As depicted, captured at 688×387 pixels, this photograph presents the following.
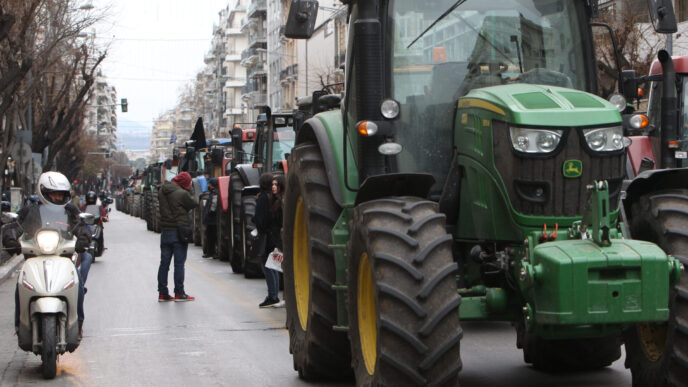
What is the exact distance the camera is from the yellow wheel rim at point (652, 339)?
21.1 feet

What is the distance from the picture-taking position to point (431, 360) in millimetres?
5883

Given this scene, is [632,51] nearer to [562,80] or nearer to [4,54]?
[4,54]

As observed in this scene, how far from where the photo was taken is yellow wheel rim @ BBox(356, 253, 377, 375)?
6.62 meters

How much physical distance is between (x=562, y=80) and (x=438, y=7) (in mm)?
982

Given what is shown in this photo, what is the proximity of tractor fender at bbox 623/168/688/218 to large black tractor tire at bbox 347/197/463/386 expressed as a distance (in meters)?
1.36

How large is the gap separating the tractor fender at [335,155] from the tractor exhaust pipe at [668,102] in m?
8.69

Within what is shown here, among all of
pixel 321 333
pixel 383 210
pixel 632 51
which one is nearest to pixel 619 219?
pixel 383 210

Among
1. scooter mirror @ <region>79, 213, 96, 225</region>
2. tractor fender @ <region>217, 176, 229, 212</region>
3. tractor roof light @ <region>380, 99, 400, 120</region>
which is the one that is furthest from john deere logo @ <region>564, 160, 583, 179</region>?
tractor fender @ <region>217, 176, 229, 212</region>

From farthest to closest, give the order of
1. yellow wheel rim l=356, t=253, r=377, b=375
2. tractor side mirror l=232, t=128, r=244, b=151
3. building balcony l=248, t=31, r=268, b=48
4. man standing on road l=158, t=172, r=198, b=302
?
building balcony l=248, t=31, r=268, b=48
tractor side mirror l=232, t=128, r=244, b=151
man standing on road l=158, t=172, r=198, b=302
yellow wheel rim l=356, t=253, r=377, b=375

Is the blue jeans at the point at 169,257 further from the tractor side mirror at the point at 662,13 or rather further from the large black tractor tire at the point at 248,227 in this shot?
the tractor side mirror at the point at 662,13

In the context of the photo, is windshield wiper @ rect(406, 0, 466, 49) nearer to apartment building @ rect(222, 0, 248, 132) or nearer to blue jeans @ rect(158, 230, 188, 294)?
blue jeans @ rect(158, 230, 188, 294)

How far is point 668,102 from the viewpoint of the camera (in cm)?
1602

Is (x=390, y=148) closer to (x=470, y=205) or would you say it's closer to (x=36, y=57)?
(x=470, y=205)

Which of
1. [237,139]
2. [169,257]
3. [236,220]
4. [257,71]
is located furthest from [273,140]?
[257,71]
